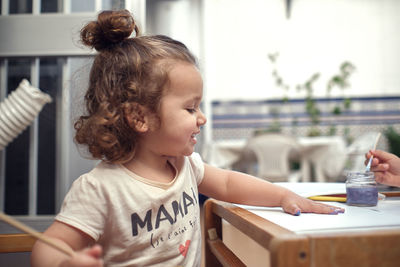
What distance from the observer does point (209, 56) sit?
5.26 metres

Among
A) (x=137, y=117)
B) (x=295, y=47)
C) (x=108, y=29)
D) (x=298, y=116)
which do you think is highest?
(x=295, y=47)

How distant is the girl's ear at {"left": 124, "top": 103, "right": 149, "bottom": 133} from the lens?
0.67 meters

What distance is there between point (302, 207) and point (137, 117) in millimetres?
343

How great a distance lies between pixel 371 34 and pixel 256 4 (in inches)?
72.4

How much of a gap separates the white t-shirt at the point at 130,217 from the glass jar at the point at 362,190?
12.5 inches

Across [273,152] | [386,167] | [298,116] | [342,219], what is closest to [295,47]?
[298,116]

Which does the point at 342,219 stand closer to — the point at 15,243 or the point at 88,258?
the point at 88,258

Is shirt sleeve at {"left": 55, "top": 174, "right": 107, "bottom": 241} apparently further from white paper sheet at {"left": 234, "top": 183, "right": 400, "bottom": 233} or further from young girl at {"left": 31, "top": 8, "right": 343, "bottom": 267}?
white paper sheet at {"left": 234, "top": 183, "right": 400, "bottom": 233}

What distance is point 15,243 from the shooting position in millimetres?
670

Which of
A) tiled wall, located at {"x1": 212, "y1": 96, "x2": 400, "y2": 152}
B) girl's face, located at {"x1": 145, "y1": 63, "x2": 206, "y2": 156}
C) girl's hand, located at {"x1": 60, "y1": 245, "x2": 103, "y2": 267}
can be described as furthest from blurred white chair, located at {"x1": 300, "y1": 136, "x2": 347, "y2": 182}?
girl's hand, located at {"x1": 60, "y1": 245, "x2": 103, "y2": 267}

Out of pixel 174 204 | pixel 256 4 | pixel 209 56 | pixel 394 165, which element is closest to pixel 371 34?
pixel 256 4

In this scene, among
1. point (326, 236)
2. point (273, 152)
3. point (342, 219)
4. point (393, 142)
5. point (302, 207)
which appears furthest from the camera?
point (393, 142)

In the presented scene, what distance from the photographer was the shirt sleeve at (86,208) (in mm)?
543

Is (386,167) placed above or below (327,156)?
above
